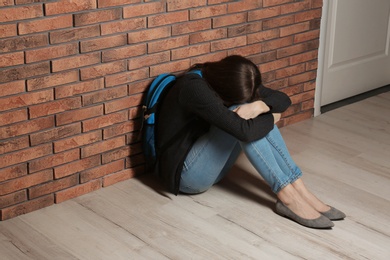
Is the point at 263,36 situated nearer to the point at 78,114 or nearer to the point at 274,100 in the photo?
the point at 274,100

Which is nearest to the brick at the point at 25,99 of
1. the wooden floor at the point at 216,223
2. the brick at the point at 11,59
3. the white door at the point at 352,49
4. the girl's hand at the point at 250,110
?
the brick at the point at 11,59

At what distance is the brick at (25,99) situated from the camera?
8.47 feet

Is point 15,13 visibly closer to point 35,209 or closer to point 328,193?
point 35,209

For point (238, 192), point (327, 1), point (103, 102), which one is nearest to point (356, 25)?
point (327, 1)

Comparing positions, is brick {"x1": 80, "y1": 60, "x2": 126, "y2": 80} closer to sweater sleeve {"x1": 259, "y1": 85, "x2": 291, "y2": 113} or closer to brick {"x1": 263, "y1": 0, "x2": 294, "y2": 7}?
sweater sleeve {"x1": 259, "y1": 85, "x2": 291, "y2": 113}

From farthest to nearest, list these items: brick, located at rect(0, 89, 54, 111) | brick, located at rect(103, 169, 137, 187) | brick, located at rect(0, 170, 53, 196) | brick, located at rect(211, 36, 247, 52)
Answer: brick, located at rect(211, 36, 247, 52) → brick, located at rect(103, 169, 137, 187) → brick, located at rect(0, 170, 53, 196) → brick, located at rect(0, 89, 54, 111)

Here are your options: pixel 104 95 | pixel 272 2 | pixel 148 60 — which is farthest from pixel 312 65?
pixel 104 95

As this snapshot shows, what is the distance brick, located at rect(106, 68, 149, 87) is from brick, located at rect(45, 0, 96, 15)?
31cm

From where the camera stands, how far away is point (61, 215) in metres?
2.78

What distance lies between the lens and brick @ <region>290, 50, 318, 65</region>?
12.1ft

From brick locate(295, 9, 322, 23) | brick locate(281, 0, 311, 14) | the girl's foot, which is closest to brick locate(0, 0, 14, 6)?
the girl's foot

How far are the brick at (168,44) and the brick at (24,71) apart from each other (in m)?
0.50

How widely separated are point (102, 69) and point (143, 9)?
297 millimetres

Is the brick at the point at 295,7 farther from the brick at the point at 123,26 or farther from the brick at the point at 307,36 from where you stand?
the brick at the point at 123,26
